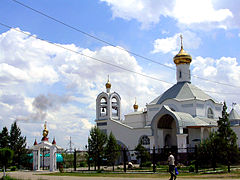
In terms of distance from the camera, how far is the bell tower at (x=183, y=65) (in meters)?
43.6

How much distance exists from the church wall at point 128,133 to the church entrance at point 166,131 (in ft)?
6.04

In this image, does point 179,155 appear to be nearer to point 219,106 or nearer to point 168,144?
point 168,144

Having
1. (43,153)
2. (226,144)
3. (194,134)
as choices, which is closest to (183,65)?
(194,134)

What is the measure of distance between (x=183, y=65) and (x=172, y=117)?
9.89 m

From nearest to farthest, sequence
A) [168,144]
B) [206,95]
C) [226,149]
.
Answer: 1. [226,149]
2. [168,144]
3. [206,95]

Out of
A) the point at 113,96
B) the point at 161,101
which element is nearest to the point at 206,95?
the point at 161,101

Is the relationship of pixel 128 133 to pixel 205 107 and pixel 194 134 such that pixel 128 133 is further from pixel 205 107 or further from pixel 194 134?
pixel 205 107

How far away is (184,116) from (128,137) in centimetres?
854

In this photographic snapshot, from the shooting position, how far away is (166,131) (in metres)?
37.9

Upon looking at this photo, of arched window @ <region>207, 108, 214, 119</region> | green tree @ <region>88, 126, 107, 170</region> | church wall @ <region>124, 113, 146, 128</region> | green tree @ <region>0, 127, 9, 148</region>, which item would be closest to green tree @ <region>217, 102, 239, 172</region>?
green tree @ <region>88, 126, 107, 170</region>

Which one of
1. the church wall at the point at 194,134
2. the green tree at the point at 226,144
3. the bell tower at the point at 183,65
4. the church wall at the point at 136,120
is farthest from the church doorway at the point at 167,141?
the green tree at the point at 226,144

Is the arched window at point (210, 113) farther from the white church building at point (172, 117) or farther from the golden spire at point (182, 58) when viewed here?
the golden spire at point (182, 58)

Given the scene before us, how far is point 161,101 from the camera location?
4112cm

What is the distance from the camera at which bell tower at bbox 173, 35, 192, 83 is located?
4356 centimetres
